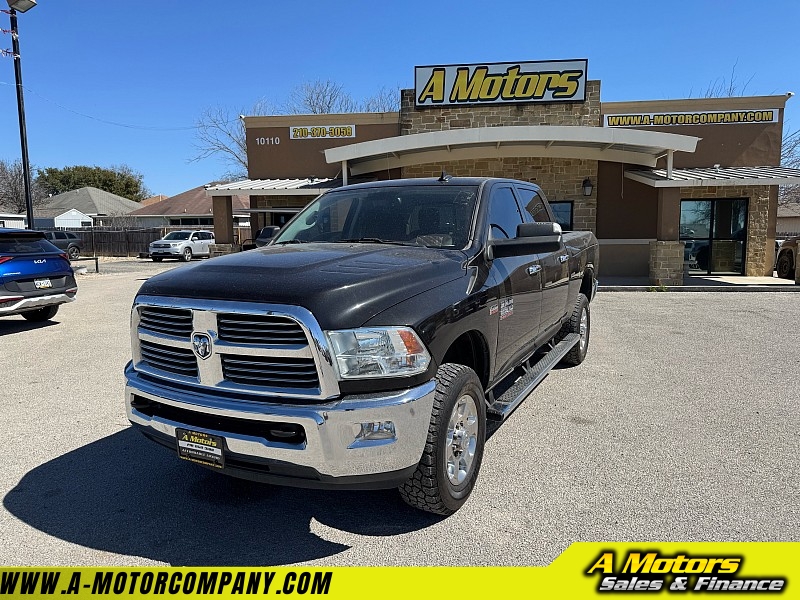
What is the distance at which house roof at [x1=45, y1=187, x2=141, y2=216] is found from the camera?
55.4 m

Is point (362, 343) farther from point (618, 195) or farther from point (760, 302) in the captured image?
point (618, 195)

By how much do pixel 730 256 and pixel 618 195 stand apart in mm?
3903

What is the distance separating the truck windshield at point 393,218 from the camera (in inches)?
149

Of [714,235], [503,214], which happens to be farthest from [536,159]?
[503,214]

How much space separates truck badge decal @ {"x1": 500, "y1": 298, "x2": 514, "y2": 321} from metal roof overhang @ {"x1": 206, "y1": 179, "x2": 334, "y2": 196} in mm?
12389

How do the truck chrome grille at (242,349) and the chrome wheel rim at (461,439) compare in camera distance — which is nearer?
the truck chrome grille at (242,349)

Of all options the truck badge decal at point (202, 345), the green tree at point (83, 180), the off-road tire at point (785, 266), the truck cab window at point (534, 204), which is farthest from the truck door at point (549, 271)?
the green tree at point (83, 180)

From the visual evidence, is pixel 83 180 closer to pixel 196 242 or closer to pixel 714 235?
pixel 196 242

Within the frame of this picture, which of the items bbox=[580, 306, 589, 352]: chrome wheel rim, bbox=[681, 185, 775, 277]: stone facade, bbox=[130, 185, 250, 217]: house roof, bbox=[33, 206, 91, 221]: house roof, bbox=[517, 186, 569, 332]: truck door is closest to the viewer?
bbox=[517, 186, 569, 332]: truck door

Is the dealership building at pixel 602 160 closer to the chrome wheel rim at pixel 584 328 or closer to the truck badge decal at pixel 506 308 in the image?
the chrome wheel rim at pixel 584 328

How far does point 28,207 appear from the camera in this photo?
16172 millimetres

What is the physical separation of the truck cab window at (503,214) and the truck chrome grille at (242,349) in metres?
1.89

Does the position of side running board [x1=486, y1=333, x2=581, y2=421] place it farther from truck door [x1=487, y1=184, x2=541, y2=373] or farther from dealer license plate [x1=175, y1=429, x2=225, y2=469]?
dealer license plate [x1=175, y1=429, x2=225, y2=469]

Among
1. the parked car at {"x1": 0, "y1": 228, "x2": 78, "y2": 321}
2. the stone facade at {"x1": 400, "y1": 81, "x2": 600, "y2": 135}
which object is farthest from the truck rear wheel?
the stone facade at {"x1": 400, "y1": 81, "x2": 600, "y2": 135}
